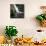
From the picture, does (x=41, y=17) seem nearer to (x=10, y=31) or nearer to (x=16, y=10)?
(x=16, y=10)

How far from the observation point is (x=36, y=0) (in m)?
3.20

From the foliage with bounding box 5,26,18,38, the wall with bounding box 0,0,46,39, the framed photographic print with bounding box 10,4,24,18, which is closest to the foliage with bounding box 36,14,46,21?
the wall with bounding box 0,0,46,39

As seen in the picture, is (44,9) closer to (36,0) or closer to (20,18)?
(36,0)

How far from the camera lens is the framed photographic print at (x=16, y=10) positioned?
3.19 m

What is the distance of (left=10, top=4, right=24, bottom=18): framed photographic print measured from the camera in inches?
125

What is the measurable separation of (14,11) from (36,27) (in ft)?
1.70

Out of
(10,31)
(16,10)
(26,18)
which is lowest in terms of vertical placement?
(10,31)

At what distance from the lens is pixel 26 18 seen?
3205 millimetres

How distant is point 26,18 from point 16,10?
24 cm

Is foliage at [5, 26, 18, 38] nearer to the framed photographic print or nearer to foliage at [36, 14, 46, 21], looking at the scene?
the framed photographic print

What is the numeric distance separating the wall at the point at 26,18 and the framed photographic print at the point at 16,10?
0.06 m

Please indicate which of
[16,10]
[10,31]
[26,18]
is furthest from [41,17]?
[10,31]

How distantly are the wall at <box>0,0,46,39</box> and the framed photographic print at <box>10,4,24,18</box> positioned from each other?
57 mm

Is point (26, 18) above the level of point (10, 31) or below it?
above
